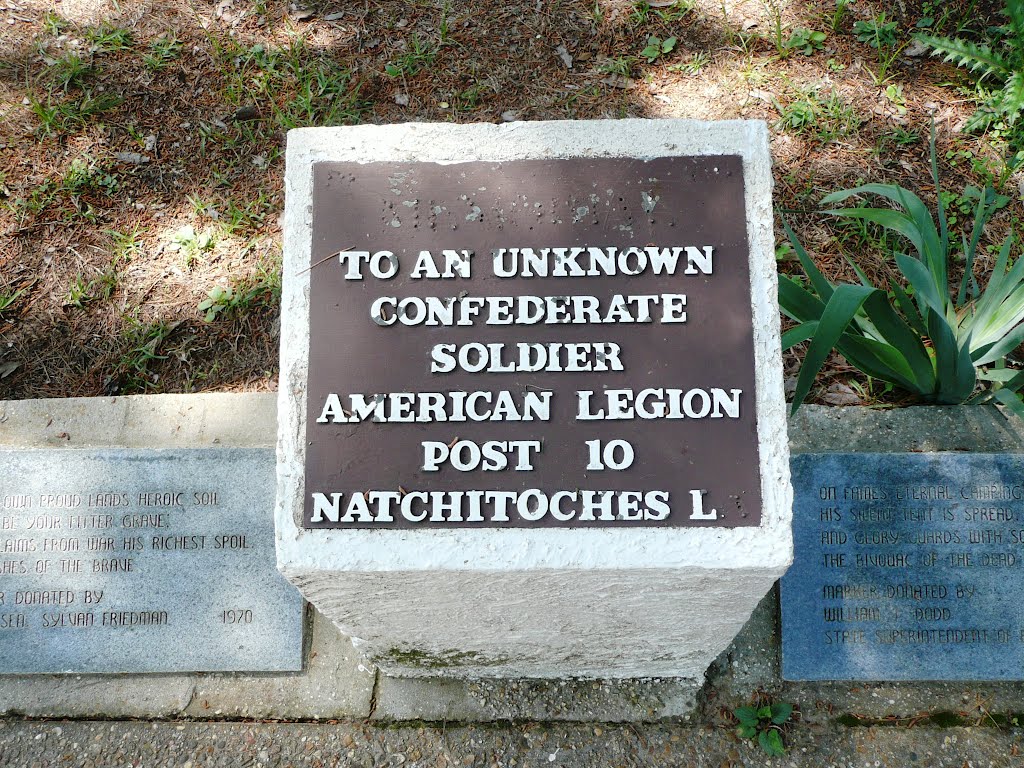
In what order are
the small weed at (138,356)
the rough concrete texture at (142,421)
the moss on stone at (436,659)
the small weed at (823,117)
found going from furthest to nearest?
the small weed at (823,117), the small weed at (138,356), the rough concrete texture at (142,421), the moss on stone at (436,659)

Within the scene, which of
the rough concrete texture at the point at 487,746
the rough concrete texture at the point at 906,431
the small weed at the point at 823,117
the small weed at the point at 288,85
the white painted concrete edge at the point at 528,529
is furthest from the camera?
the small weed at the point at 288,85

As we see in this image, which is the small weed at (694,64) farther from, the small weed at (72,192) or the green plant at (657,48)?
the small weed at (72,192)

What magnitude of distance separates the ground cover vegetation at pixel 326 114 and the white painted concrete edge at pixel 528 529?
1.20 m

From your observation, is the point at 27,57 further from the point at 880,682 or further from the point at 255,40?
the point at 880,682

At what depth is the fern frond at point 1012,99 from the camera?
2.81 m

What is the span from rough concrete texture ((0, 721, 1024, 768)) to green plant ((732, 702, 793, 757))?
3 centimetres

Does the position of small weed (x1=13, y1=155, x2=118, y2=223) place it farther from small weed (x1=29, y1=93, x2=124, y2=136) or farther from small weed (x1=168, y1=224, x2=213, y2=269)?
small weed (x1=168, y1=224, x2=213, y2=269)

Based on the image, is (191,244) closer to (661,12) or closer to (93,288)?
(93,288)

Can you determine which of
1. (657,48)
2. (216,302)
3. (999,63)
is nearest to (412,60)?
(657,48)

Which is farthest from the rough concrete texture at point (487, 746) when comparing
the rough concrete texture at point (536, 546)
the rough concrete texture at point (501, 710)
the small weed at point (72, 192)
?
the small weed at point (72, 192)

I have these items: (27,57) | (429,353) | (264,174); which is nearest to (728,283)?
(429,353)

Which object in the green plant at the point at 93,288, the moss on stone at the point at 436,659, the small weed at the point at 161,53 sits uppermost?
the small weed at the point at 161,53

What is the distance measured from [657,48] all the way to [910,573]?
239cm

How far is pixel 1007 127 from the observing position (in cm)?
292
